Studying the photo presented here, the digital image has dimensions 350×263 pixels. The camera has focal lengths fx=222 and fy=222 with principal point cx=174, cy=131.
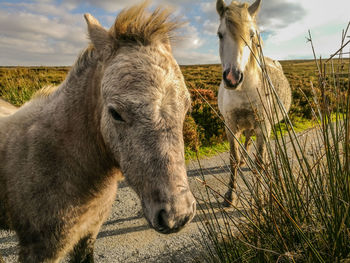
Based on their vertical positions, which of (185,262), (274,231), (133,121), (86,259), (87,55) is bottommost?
(185,262)

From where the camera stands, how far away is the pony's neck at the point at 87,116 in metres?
2.01

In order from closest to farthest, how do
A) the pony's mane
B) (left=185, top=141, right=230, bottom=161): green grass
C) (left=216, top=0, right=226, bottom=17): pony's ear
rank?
the pony's mane
(left=216, top=0, right=226, bottom=17): pony's ear
(left=185, top=141, right=230, bottom=161): green grass

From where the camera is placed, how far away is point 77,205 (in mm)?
2064

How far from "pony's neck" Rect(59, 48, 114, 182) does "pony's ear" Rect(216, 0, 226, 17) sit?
3173mm

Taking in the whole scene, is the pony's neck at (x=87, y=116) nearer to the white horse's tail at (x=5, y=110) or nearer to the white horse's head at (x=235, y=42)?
the white horse's tail at (x=5, y=110)

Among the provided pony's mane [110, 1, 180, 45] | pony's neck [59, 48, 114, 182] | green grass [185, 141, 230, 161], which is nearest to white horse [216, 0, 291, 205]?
pony's mane [110, 1, 180, 45]

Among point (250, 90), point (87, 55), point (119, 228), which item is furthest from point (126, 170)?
point (250, 90)

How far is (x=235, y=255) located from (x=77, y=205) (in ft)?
5.01

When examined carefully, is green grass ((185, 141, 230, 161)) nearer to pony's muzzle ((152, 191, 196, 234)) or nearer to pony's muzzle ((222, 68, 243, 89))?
pony's muzzle ((222, 68, 243, 89))

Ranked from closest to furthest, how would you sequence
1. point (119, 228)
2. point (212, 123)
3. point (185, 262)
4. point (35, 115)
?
1. point (35, 115)
2. point (185, 262)
3. point (119, 228)
4. point (212, 123)

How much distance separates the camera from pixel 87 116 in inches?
80.3

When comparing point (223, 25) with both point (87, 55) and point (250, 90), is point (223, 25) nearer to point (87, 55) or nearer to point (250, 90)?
point (250, 90)

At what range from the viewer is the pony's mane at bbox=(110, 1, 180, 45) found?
1918 millimetres

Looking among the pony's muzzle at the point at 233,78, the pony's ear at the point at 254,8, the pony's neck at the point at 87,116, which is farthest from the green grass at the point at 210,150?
the pony's neck at the point at 87,116
